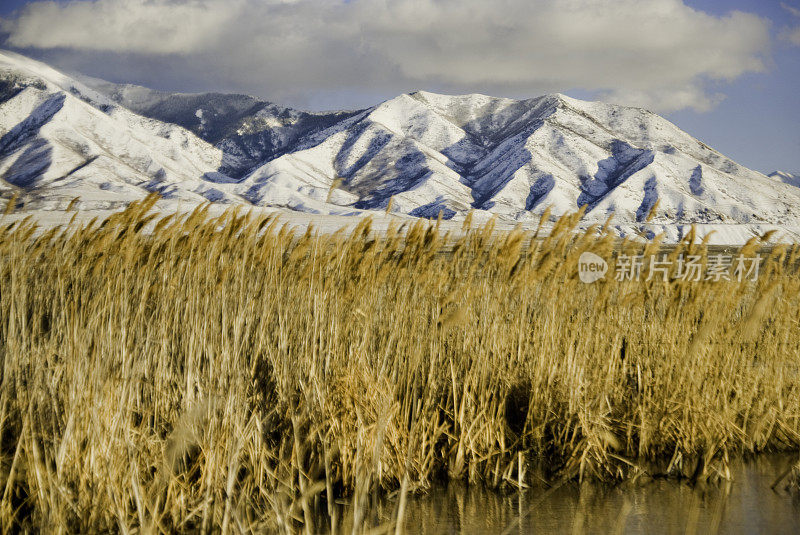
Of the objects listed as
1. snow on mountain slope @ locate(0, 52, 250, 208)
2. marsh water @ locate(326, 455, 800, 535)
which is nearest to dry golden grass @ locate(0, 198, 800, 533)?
marsh water @ locate(326, 455, 800, 535)

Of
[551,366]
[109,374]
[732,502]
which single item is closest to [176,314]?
[109,374]

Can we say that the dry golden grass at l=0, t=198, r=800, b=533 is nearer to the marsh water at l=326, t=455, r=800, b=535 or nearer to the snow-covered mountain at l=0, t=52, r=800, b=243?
the marsh water at l=326, t=455, r=800, b=535

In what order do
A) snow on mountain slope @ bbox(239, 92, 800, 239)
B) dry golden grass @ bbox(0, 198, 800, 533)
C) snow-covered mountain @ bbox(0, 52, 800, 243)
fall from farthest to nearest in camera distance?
snow-covered mountain @ bbox(0, 52, 800, 243) → snow on mountain slope @ bbox(239, 92, 800, 239) → dry golden grass @ bbox(0, 198, 800, 533)

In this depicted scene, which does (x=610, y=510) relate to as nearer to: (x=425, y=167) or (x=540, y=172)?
(x=540, y=172)

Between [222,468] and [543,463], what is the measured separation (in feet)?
6.73

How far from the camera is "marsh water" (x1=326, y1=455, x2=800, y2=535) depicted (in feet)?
10.4

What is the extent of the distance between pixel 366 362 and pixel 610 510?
1492 mm

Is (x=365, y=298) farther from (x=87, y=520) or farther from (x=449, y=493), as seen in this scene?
(x=87, y=520)

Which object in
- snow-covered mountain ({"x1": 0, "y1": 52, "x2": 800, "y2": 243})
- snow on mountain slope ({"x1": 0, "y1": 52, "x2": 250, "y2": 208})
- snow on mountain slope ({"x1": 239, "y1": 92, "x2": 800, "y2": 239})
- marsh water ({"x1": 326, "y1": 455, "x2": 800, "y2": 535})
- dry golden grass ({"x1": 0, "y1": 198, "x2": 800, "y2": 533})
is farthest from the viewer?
snow on mountain slope ({"x1": 0, "y1": 52, "x2": 250, "y2": 208})

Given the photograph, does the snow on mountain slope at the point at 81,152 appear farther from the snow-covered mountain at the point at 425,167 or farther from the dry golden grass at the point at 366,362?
the dry golden grass at the point at 366,362

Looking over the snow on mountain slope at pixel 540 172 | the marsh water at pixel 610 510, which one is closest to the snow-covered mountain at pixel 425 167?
the snow on mountain slope at pixel 540 172

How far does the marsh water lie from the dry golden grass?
13cm

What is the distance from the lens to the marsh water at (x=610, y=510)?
3.16m

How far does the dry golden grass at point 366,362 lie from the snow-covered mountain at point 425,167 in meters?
98.7
